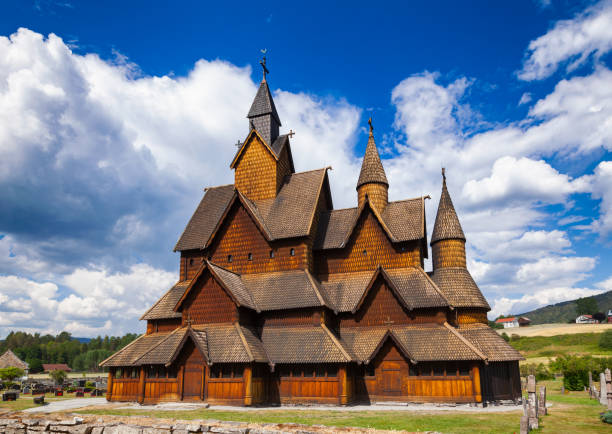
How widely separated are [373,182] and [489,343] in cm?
1286

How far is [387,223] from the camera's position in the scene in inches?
1160

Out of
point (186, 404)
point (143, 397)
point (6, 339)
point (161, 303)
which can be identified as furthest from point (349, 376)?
point (6, 339)

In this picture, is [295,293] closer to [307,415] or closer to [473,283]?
[307,415]

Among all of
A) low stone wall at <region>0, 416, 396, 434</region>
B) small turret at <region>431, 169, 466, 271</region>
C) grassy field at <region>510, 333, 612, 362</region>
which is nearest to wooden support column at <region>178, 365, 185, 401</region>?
low stone wall at <region>0, 416, 396, 434</region>

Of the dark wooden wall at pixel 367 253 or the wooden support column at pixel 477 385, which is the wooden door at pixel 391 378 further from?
the dark wooden wall at pixel 367 253

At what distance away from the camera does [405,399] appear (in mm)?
23922

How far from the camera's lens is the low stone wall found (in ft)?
33.5

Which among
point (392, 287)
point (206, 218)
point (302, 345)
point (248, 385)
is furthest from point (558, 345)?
point (248, 385)

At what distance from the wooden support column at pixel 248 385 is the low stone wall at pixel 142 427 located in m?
11.2

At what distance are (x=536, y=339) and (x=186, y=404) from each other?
270ft

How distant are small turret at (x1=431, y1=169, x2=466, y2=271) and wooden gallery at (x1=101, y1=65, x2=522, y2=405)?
0.29ft

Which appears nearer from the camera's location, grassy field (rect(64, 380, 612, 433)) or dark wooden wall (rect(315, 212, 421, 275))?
grassy field (rect(64, 380, 612, 433))

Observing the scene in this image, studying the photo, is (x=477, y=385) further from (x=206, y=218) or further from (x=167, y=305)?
(x=206, y=218)

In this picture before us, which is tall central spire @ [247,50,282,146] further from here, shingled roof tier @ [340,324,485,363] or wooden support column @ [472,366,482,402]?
wooden support column @ [472,366,482,402]
